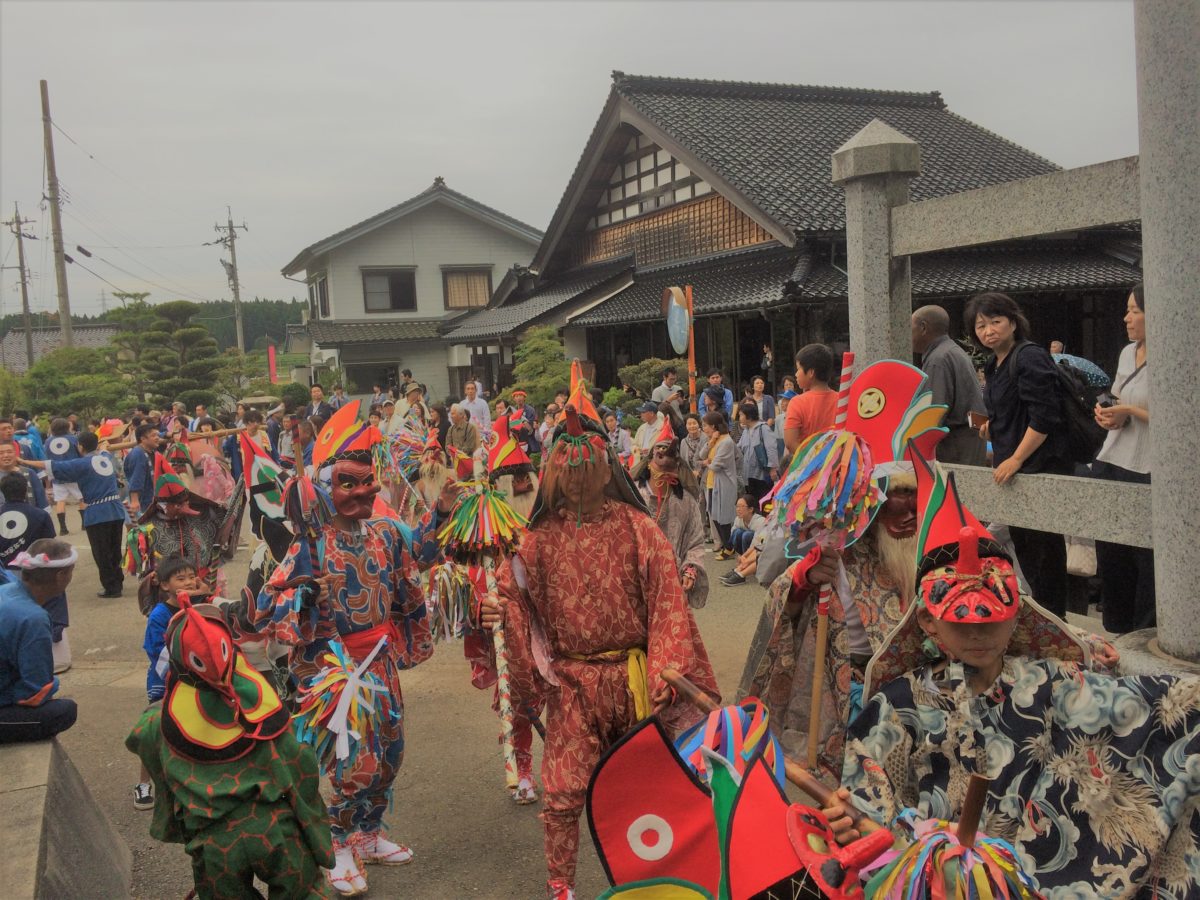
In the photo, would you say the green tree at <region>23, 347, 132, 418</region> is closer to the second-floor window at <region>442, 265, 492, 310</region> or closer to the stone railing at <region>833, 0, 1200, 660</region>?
the second-floor window at <region>442, 265, 492, 310</region>

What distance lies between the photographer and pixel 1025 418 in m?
4.89

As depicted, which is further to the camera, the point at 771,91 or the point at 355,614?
the point at 771,91

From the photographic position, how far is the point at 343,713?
4062 mm

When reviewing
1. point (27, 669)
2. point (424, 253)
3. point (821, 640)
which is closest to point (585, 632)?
point (821, 640)

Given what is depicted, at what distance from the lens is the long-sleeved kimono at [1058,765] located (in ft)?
7.70

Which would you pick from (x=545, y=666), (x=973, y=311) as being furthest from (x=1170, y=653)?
(x=545, y=666)

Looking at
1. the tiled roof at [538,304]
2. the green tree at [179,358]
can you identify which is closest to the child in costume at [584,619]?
the tiled roof at [538,304]

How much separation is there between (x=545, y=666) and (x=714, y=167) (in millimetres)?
13192

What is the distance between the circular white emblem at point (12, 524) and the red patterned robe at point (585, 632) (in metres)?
5.22

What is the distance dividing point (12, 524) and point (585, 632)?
563 cm

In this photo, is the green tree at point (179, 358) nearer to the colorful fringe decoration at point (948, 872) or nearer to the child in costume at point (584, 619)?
the child in costume at point (584, 619)

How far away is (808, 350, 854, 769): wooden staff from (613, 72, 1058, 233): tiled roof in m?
10.3

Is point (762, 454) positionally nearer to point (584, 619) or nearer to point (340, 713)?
point (584, 619)

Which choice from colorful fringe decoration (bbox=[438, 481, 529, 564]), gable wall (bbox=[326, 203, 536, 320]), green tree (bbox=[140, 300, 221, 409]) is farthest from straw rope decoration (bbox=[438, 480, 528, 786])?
gable wall (bbox=[326, 203, 536, 320])
